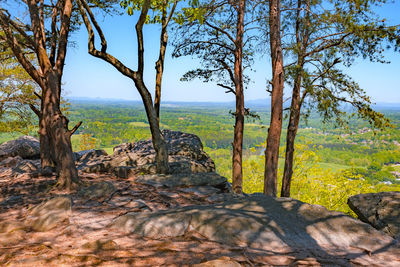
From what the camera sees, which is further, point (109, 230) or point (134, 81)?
point (134, 81)

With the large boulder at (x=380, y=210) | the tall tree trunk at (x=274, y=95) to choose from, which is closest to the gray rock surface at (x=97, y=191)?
the tall tree trunk at (x=274, y=95)

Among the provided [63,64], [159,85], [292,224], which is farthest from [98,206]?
[63,64]

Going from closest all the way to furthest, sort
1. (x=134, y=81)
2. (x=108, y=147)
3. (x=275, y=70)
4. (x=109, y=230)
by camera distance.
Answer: (x=109, y=230) → (x=134, y=81) → (x=275, y=70) → (x=108, y=147)

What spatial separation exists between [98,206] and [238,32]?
27.0 feet

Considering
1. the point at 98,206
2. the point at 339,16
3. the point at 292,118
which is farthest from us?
the point at 292,118

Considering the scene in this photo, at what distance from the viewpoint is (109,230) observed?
357 cm

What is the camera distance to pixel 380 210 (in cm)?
587

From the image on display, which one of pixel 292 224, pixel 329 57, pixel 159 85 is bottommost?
pixel 292 224

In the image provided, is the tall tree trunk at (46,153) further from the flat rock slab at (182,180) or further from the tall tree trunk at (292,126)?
the tall tree trunk at (292,126)

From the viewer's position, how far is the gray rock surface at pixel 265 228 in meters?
3.19

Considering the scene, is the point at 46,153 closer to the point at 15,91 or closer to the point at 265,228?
the point at 265,228

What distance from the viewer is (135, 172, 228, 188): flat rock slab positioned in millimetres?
6816

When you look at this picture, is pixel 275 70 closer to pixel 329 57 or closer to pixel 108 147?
pixel 329 57

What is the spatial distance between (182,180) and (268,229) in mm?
3884
